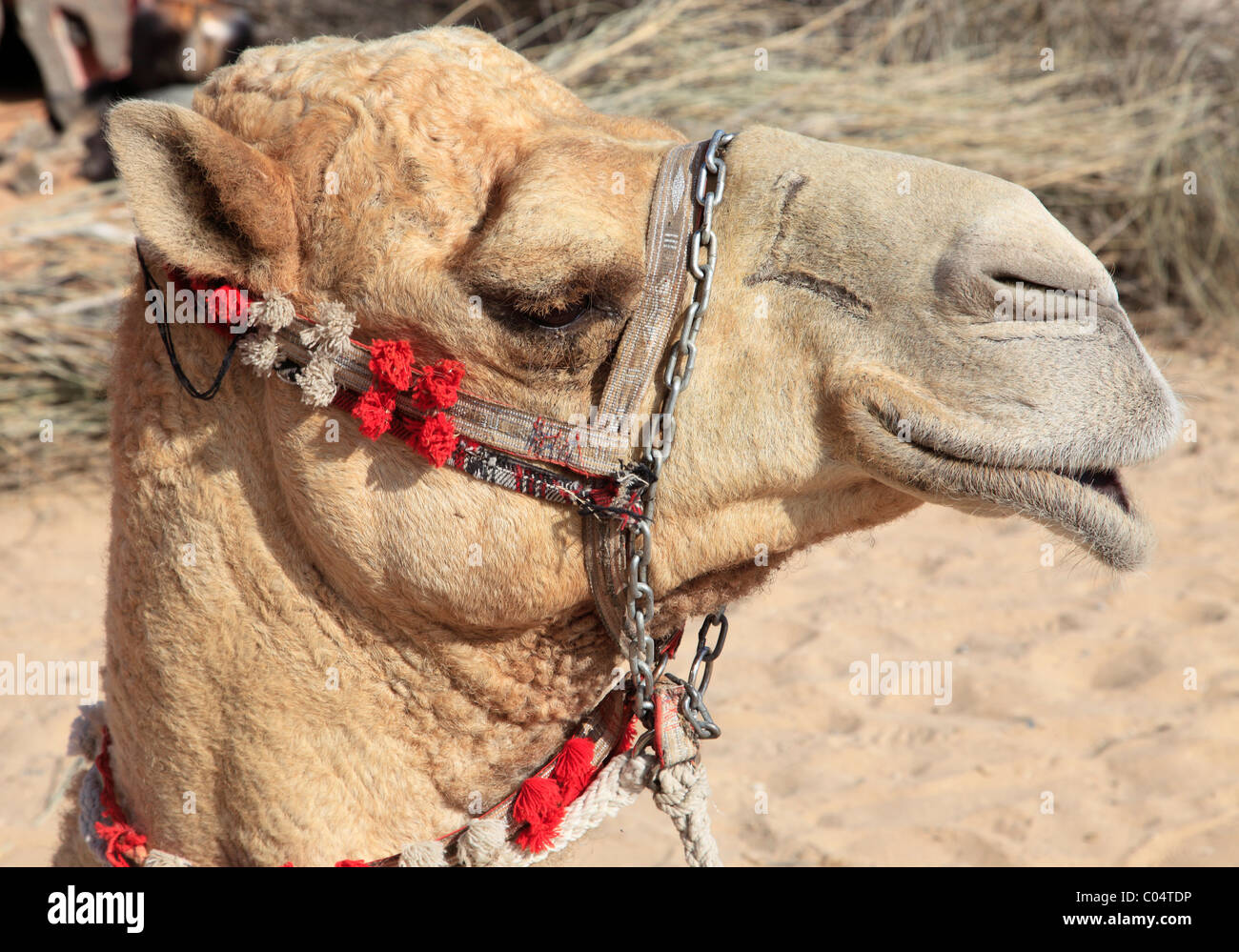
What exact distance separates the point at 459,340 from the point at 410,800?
0.82 m

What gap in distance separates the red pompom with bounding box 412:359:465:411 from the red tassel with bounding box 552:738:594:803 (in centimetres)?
69

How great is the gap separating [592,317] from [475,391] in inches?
9.1

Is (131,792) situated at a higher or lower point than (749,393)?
lower

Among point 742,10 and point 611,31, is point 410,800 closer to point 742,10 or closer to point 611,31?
point 611,31

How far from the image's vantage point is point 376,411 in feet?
6.22

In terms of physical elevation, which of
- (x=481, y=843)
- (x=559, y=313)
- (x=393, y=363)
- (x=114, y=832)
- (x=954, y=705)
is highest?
(x=559, y=313)

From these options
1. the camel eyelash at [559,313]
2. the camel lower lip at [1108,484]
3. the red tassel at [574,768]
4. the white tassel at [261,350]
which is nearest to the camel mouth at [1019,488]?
the camel lower lip at [1108,484]

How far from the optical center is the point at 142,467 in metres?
2.04

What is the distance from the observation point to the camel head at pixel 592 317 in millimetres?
1808

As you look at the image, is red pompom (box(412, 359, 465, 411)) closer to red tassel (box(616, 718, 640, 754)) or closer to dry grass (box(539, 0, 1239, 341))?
red tassel (box(616, 718, 640, 754))

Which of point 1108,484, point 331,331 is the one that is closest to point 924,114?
point 1108,484

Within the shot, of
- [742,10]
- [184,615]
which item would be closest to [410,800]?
[184,615]

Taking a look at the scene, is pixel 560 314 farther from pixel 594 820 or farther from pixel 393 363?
pixel 594 820

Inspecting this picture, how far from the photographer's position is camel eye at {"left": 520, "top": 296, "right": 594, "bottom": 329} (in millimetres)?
1891
